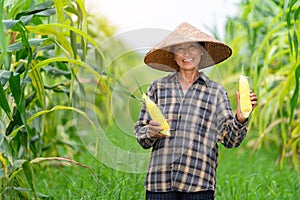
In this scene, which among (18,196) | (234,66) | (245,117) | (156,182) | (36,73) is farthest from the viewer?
(234,66)

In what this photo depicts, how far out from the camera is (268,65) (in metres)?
3.74

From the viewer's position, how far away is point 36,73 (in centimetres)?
175

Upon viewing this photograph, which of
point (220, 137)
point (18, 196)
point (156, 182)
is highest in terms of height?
point (220, 137)

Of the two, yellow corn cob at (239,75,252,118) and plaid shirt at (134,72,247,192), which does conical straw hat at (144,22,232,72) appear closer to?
plaid shirt at (134,72,247,192)

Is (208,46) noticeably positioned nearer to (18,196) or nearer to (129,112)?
(129,112)

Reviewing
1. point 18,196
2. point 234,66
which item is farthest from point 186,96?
point 234,66

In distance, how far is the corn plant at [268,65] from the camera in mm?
2869

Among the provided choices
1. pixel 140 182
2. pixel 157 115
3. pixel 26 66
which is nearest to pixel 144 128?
pixel 157 115

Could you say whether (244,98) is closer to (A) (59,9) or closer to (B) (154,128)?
(B) (154,128)

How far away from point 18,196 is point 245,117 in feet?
2.65

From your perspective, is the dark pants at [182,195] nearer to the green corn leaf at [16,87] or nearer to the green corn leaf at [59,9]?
the green corn leaf at [16,87]

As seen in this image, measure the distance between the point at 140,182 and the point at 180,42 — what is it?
1.13 meters

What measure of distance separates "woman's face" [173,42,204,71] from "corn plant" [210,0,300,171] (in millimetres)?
1132

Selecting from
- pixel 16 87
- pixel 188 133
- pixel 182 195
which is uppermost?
pixel 16 87
